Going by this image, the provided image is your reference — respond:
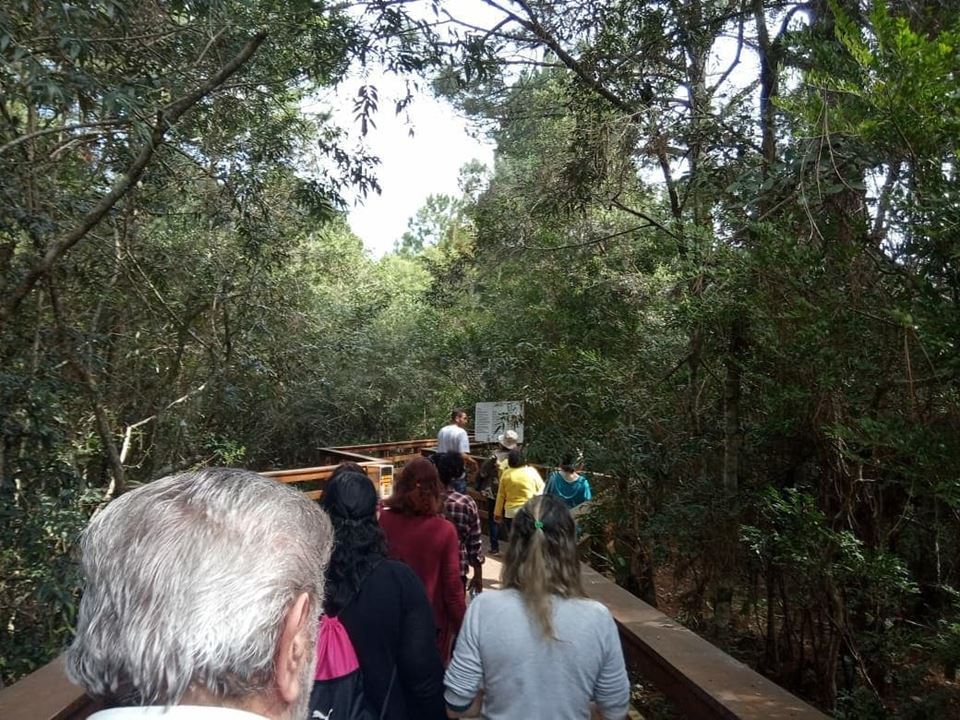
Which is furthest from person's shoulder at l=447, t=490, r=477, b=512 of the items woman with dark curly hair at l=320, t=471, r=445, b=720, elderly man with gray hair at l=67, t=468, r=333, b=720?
elderly man with gray hair at l=67, t=468, r=333, b=720

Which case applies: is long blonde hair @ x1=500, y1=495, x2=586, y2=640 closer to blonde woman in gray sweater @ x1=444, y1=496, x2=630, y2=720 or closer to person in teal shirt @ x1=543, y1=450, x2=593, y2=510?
blonde woman in gray sweater @ x1=444, y1=496, x2=630, y2=720

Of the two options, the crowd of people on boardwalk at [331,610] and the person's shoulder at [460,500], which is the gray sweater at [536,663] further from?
the person's shoulder at [460,500]

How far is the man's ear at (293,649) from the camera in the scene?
1.02 metres

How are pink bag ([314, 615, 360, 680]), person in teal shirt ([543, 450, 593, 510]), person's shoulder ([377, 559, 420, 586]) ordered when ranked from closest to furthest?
pink bag ([314, 615, 360, 680])
person's shoulder ([377, 559, 420, 586])
person in teal shirt ([543, 450, 593, 510])

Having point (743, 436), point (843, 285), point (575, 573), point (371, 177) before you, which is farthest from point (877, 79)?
point (371, 177)

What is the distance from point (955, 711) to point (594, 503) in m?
4.54

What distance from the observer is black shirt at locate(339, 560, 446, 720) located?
89.0 inches

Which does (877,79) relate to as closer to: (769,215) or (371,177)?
(769,215)

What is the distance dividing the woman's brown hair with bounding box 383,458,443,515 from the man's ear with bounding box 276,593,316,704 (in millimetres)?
2199

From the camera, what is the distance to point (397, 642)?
90.8 inches

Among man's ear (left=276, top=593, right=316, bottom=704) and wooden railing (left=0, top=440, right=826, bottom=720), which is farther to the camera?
wooden railing (left=0, top=440, right=826, bottom=720)

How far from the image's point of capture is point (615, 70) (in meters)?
6.85

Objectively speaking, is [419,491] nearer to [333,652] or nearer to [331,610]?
[331,610]

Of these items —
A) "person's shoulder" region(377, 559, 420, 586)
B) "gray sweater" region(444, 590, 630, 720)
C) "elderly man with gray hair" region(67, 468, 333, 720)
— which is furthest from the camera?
"person's shoulder" region(377, 559, 420, 586)
